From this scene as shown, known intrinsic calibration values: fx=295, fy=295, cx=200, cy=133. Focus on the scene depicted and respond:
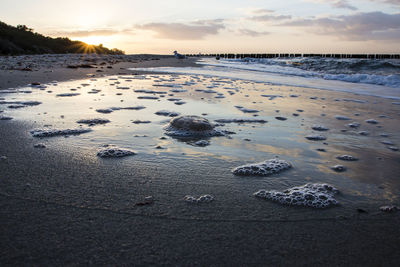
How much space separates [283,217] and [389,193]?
923 millimetres

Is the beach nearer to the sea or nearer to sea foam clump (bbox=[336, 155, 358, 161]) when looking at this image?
sea foam clump (bbox=[336, 155, 358, 161])

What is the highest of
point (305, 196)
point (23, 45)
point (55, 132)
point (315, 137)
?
point (23, 45)

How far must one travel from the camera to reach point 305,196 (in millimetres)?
2004

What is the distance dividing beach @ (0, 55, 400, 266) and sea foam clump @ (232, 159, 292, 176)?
0.05 meters

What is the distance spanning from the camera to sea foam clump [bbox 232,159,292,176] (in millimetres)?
2396

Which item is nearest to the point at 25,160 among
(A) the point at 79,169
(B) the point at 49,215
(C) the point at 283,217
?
(A) the point at 79,169

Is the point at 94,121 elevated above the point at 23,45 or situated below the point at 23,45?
below

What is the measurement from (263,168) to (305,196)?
52 centimetres

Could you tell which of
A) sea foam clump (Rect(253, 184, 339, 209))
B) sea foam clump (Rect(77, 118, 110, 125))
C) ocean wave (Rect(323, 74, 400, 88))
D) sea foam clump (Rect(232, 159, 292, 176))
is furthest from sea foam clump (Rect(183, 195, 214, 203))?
ocean wave (Rect(323, 74, 400, 88))

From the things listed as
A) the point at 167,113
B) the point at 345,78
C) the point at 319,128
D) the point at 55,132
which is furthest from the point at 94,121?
the point at 345,78

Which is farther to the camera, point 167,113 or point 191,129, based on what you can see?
point 167,113

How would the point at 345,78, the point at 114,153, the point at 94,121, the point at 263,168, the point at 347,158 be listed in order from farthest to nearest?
1. the point at 345,78
2. the point at 94,121
3. the point at 347,158
4. the point at 114,153
5. the point at 263,168

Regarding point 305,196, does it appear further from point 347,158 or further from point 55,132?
point 55,132

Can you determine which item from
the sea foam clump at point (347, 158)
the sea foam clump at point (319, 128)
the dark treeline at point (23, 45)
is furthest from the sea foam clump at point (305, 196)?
the dark treeline at point (23, 45)
